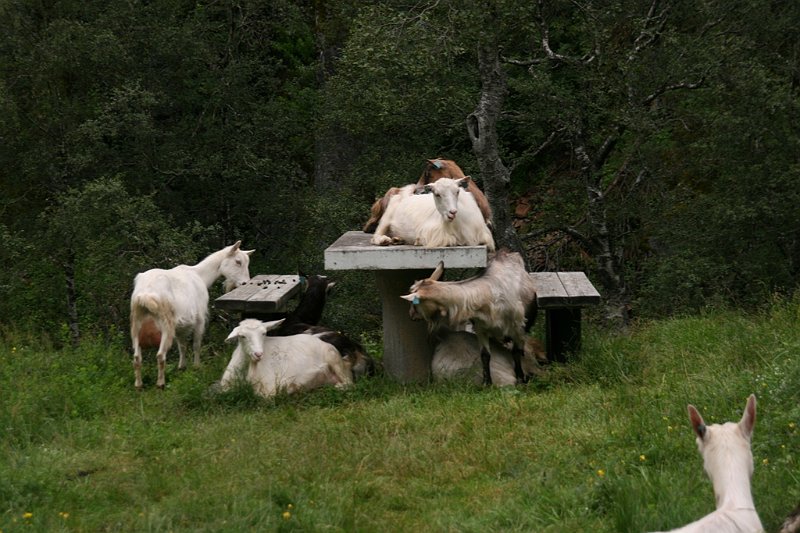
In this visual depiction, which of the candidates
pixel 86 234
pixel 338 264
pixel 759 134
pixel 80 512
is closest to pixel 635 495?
pixel 80 512

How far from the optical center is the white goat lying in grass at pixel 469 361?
8523 millimetres

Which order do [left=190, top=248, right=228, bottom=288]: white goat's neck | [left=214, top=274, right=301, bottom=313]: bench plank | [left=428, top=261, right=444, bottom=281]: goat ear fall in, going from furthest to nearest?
[left=190, top=248, right=228, bottom=288]: white goat's neck → [left=214, top=274, right=301, bottom=313]: bench plank → [left=428, top=261, right=444, bottom=281]: goat ear

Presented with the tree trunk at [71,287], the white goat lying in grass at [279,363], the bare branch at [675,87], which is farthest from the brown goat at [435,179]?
the tree trunk at [71,287]

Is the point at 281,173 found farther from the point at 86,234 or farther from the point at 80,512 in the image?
the point at 80,512

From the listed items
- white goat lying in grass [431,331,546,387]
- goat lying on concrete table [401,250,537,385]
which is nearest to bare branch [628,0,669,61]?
goat lying on concrete table [401,250,537,385]

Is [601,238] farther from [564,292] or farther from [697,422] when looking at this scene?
[697,422]

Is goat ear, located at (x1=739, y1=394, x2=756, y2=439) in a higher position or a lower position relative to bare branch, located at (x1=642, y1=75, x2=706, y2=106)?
lower

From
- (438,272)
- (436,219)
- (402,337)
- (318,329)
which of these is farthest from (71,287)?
(438,272)

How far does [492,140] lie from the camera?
13812 millimetres

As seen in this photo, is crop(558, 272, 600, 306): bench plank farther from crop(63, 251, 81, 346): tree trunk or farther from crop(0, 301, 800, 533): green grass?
crop(63, 251, 81, 346): tree trunk

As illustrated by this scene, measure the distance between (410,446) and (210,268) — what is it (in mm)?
4273

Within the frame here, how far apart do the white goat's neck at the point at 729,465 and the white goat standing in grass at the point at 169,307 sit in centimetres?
554

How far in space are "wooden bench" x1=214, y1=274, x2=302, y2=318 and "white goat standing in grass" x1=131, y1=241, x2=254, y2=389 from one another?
0.38 metres

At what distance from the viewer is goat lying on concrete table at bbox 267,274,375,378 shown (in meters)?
8.95
